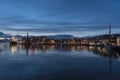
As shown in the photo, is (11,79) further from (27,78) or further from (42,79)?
(42,79)

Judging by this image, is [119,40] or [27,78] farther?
[119,40]

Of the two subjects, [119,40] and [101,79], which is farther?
[119,40]

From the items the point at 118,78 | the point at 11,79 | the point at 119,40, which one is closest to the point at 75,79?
the point at 118,78

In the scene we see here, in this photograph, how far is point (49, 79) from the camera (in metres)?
23.0

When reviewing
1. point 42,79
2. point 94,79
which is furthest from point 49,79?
point 94,79

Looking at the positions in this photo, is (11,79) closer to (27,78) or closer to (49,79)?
(27,78)

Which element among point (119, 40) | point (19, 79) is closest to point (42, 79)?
point (19, 79)

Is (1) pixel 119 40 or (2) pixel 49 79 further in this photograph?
(1) pixel 119 40

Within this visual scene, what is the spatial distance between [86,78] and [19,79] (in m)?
6.30

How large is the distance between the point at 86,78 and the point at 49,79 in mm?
3592

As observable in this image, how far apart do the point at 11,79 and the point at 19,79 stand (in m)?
0.73

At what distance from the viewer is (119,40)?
133625 millimetres

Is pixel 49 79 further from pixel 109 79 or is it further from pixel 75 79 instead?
pixel 109 79

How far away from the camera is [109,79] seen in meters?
22.8
